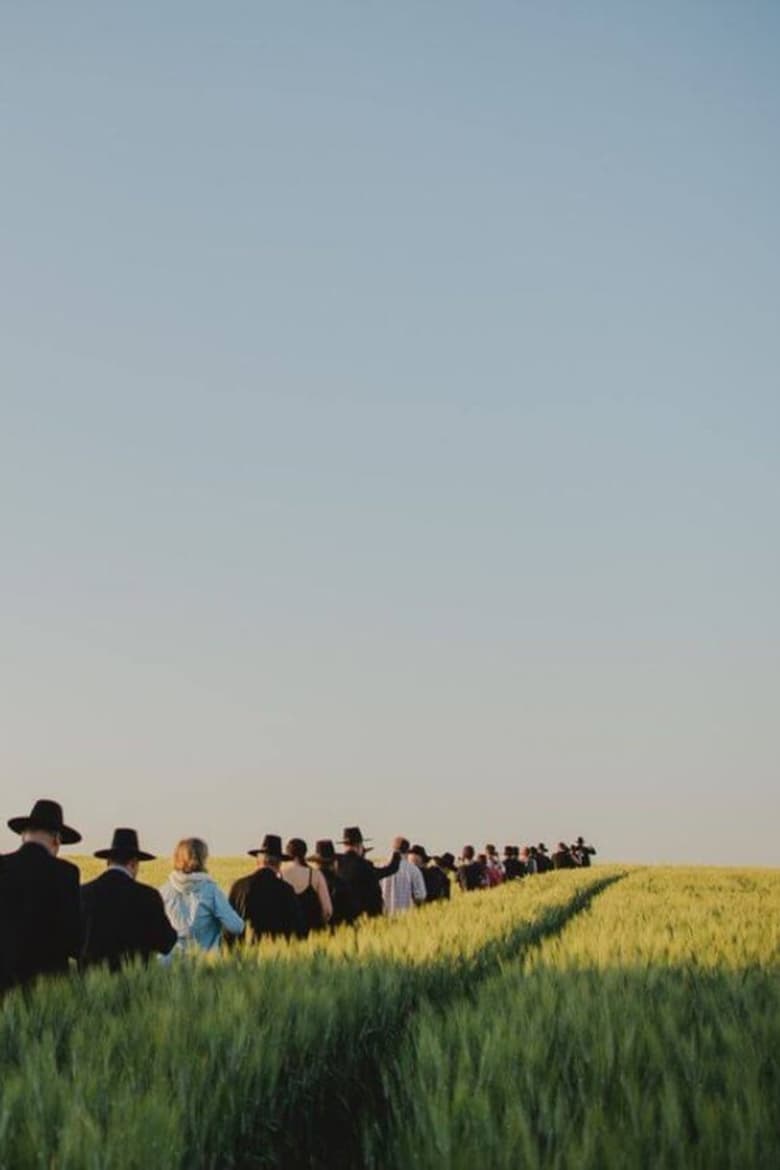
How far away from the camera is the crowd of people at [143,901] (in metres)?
7.12

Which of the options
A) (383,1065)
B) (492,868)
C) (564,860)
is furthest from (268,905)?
(564,860)

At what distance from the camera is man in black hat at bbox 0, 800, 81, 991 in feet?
23.3

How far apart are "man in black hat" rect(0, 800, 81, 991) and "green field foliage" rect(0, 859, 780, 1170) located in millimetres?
1237

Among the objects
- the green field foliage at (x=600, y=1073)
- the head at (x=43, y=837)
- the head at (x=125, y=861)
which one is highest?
the head at (x=43, y=837)

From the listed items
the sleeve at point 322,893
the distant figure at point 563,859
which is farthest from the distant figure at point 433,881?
the distant figure at point 563,859

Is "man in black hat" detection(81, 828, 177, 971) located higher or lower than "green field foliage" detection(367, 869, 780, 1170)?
higher

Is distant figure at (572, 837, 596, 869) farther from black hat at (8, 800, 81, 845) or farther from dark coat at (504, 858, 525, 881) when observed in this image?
black hat at (8, 800, 81, 845)

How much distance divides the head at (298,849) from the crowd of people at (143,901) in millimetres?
14

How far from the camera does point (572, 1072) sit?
13.5ft

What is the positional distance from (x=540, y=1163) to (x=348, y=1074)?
2.80 m

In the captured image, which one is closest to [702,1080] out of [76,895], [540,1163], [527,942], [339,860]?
[540,1163]

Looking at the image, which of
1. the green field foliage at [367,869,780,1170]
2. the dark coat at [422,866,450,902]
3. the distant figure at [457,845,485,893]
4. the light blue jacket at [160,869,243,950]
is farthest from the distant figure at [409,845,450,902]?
the green field foliage at [367,869,780,1170]

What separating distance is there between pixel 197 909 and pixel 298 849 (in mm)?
2939

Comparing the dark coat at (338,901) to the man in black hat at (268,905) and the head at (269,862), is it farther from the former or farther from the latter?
the man in black hat at (268,905)
